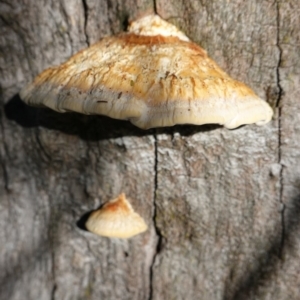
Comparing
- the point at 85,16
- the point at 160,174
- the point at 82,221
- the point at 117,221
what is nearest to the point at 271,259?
the point at 160,174

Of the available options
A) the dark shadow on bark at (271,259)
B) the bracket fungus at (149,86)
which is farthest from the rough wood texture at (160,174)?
the bracket fungus at (149,86)

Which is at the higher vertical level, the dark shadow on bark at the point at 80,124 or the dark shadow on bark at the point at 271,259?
the dark shadow on bark at the point at 80,124

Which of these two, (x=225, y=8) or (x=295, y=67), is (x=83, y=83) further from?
(x=295, y=67)

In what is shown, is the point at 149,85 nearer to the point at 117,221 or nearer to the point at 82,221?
the point at 117,221

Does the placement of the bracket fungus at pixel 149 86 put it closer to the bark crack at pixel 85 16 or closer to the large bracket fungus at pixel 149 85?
the large bracket fungus at pixel 149 85

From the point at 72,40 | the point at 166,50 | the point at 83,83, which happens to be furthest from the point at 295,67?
the point at 72,40

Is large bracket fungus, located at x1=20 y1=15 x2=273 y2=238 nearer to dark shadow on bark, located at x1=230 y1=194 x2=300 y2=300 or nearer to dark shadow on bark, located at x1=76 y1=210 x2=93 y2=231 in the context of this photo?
dark shadow on bark, located at x1=230 y1=194 x2=300 y2=300
